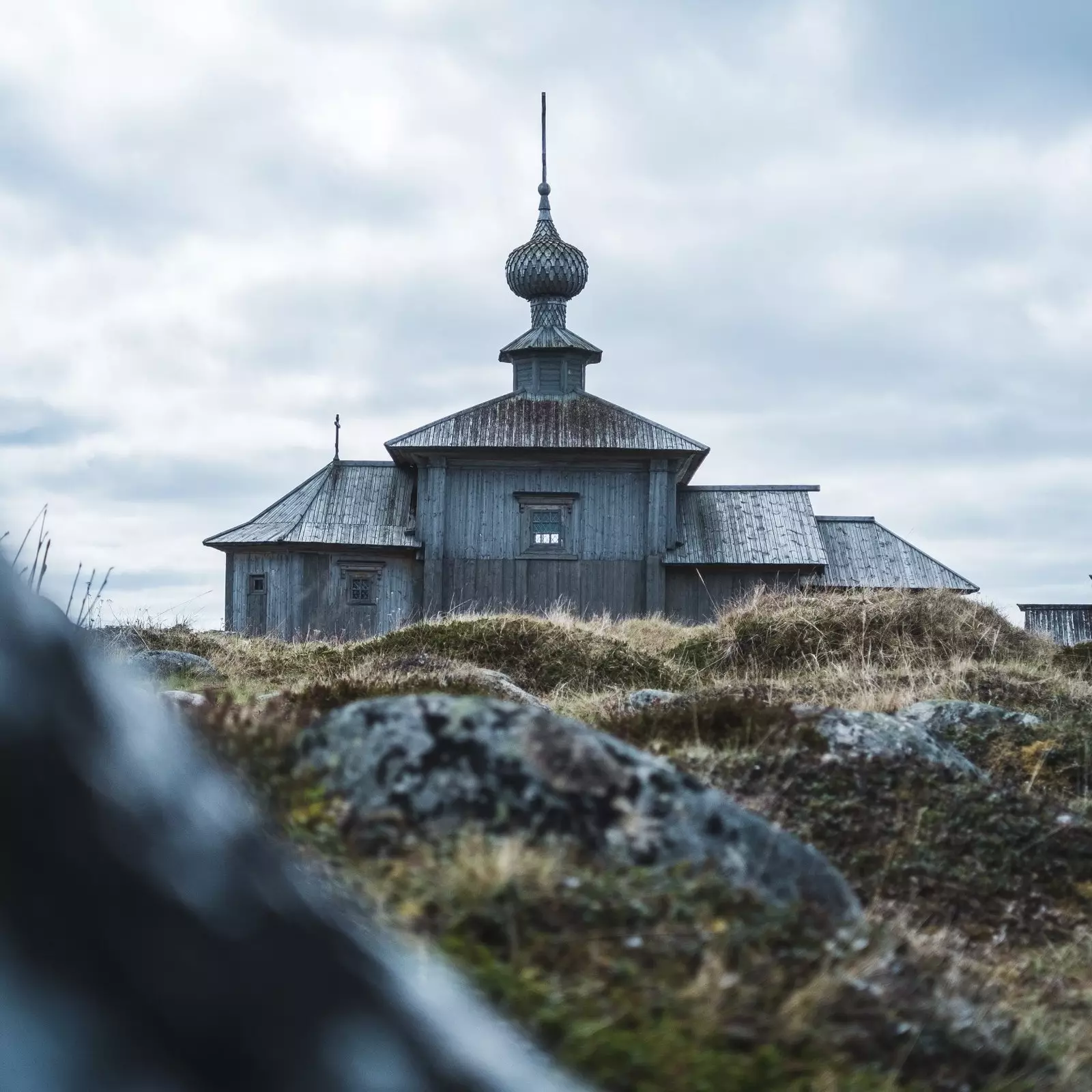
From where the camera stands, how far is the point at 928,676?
13.6 metres

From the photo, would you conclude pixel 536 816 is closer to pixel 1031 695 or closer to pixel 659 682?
pixel 1031 695

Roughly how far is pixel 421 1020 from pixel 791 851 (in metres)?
2.00

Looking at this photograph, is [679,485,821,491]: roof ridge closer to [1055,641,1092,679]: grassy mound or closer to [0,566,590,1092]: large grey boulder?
[1055,641,1092,679]: grassy mound

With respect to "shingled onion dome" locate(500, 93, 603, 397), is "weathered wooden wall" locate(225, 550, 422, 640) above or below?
below

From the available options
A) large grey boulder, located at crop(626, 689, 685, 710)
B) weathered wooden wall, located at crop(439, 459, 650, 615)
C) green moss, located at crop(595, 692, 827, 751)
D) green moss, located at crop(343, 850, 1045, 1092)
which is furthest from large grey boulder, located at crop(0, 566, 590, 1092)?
weathered wooden wall, located at crop(439, 459, 650, 615)

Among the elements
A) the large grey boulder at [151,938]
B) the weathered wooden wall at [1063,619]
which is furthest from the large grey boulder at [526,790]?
the weathered wooden wall at [1063,619]

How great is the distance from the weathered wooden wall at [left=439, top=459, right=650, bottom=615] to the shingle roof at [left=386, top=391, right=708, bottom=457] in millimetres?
673

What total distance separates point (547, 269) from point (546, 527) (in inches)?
288

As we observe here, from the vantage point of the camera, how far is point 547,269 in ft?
111

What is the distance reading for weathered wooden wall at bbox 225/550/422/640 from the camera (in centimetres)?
3036

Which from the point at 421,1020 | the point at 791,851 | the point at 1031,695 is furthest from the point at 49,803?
the point at 1031,695

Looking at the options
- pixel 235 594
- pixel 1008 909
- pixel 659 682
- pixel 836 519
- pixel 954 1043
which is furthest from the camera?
pixel 836 519

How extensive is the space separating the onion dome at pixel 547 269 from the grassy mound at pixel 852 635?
54.7 ft

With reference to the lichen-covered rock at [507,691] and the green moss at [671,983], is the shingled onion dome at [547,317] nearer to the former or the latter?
the lichen-covered rock at [507,691]
